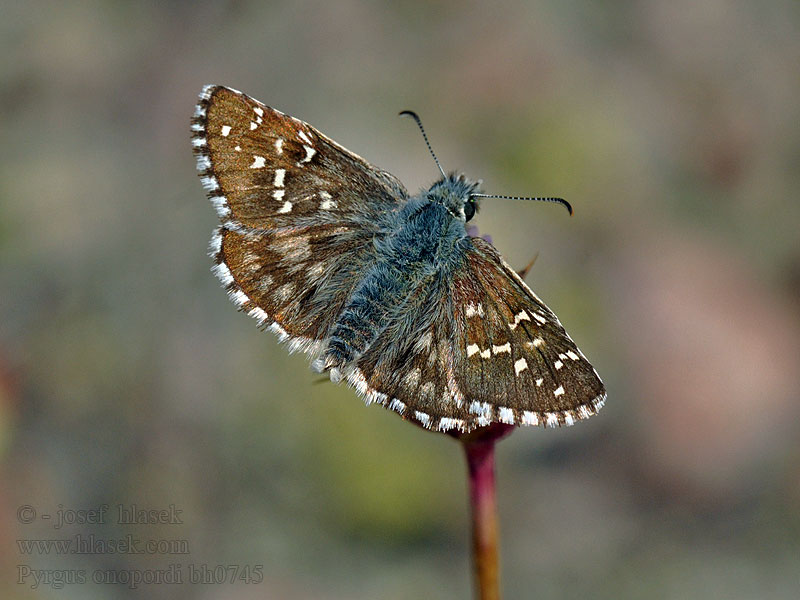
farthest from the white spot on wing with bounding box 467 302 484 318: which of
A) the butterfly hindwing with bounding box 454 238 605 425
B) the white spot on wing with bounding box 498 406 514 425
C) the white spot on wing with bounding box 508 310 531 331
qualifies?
the white spot on wing with bounding box 498 406 514 425

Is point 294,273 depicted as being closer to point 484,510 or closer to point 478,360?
point 478,360

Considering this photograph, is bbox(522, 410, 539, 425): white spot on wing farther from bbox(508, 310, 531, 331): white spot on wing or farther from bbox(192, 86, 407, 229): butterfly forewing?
bbox(192, 86, 407, 229): butterfly forewing

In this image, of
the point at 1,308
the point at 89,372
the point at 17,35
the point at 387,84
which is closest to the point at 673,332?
the point at 387,84

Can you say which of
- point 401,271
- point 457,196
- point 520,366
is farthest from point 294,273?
point 520,366

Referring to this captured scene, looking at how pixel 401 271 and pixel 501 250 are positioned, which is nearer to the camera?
pixel 401 271

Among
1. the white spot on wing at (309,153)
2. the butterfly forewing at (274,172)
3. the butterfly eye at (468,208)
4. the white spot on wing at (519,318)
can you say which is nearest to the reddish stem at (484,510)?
the white spot on wing at (519,318)

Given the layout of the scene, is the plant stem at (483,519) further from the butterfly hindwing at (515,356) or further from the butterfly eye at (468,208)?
the butterfly eye at (468,208)

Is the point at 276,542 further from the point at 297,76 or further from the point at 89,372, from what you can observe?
the point at 297,76
